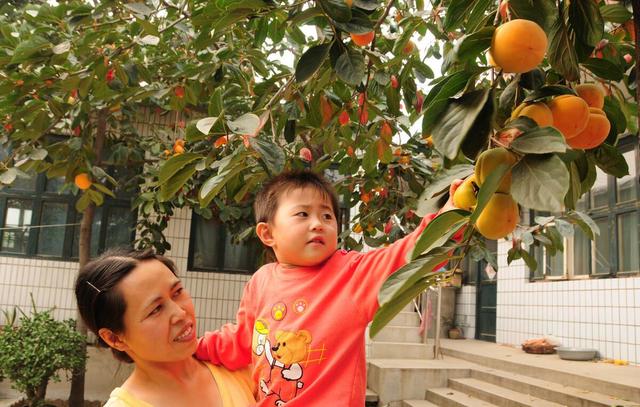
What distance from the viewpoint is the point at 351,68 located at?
3.22 ft

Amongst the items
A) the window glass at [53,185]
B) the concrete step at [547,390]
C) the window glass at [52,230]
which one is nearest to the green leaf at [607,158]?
the concrete step at [547,390]

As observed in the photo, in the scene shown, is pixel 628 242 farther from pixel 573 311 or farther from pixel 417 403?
pixel 417 403

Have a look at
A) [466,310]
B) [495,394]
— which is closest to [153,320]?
[495,394]

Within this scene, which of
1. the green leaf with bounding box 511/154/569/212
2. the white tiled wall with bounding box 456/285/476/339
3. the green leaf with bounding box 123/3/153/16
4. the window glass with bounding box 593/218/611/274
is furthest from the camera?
the white tiled wall with bounding box 456/285/476/339

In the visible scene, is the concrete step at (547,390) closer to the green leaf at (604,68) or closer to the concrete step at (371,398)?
the concrete step at (371,398)

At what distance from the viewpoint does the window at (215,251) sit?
6.31 metres

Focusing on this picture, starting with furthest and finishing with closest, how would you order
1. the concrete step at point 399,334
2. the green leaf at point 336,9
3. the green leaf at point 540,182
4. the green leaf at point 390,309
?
the concrete step at point 399,334 → the green leaf at point 336,9 → the green leaf at point 390,309 → the green leaf at point 540,182

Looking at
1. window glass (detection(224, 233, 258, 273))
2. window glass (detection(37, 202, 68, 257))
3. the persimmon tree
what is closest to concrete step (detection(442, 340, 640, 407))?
the persimmon tree

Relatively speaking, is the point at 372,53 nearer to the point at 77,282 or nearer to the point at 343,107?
the point at 343,107

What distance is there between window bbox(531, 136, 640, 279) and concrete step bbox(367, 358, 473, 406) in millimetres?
1434

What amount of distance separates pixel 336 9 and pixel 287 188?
1.98ft

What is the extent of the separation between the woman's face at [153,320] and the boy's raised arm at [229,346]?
0.20 m

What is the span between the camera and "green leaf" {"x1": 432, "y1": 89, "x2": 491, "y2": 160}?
1.71 ft

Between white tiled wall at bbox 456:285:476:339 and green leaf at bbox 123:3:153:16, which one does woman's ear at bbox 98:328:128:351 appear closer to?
green leaf at bbox 123:3:153:16
